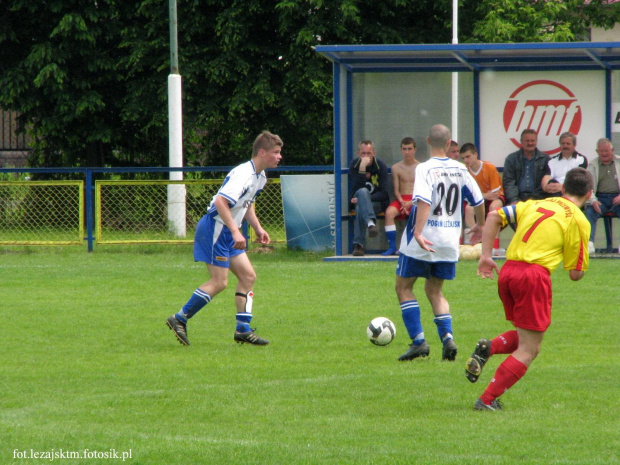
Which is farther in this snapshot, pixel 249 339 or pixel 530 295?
pixel 249 339

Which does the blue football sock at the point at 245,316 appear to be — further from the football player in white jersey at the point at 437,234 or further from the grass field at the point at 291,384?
the football player in white jersey at the point at 437,234

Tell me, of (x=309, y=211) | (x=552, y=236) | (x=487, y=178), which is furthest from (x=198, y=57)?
(x=552, y=236)

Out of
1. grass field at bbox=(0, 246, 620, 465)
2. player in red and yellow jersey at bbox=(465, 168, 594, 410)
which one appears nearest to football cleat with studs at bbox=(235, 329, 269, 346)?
grass field at bbox=(0, 246, 620, 465)

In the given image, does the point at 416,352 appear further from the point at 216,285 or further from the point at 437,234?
the point at 216,285

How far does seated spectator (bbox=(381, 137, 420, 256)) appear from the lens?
49.0ft

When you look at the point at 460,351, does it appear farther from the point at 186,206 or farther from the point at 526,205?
the point at 186,206

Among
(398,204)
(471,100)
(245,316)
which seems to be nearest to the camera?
(245,316)

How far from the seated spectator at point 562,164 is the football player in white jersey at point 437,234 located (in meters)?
7.12

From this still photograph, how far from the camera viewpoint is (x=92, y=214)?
54.6ft

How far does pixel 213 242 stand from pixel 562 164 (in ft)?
25.4

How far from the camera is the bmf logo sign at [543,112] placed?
50.7 ft

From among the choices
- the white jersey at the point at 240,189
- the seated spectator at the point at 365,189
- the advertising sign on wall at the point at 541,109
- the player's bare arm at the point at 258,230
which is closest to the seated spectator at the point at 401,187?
the seated spectator at the point at 365,189

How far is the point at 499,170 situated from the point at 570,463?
11.2 metres

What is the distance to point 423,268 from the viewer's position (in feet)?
24.7
